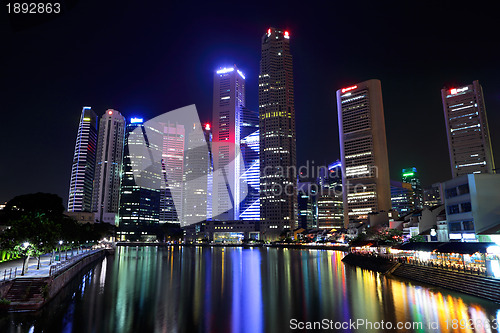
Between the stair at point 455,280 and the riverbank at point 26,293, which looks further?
the stair at point 455,280

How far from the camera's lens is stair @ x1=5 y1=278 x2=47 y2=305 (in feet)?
75.9

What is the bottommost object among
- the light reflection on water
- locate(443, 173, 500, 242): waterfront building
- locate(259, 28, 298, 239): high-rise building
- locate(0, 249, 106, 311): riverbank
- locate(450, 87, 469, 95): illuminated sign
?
the light reflection on water

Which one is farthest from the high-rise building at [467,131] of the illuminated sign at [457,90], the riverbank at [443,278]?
the riverbank at [443,278]

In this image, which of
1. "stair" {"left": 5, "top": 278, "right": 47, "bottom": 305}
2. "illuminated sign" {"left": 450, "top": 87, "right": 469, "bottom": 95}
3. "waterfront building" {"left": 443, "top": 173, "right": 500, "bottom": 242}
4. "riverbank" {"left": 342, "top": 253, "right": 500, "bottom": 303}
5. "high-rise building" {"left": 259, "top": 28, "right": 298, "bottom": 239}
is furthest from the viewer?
"high-rise building" {"left": 259, "top": 28, "right": 298, "bottom": 239}

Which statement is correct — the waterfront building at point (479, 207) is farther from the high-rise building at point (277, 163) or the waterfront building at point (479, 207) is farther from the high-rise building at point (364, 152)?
the high-rise building at point (277, 163)

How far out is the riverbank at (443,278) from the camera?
84.2 ft

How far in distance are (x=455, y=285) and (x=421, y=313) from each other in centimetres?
1096

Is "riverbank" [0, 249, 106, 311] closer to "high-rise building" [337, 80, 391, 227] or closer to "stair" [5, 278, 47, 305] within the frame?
"stair" [5, 278, 47, 305]

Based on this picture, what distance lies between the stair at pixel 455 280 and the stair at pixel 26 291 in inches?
1457

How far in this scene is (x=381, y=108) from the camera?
176125mm

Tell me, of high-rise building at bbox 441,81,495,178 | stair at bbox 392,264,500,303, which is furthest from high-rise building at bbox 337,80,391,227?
stair at bbox 392,264,500,303

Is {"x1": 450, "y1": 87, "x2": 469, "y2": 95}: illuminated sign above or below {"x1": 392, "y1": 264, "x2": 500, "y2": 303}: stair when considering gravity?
above

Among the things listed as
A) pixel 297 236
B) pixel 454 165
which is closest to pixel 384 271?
pixel 297 236

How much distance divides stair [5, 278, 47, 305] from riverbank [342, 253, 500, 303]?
37075 millimetres
